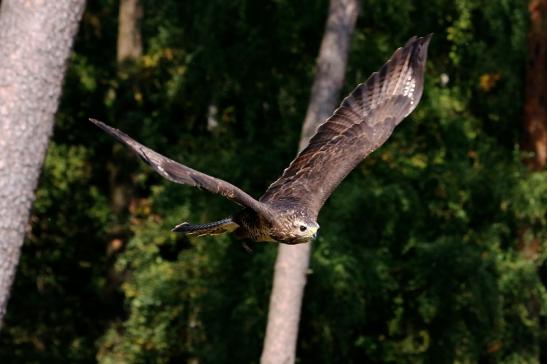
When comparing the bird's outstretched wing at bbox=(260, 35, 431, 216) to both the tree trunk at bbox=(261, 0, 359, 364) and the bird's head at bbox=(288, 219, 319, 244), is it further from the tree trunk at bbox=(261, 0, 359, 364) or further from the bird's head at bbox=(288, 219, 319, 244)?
the tree trunk at bbox=(261, 0, 359, 364)

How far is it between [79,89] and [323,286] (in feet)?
16.3

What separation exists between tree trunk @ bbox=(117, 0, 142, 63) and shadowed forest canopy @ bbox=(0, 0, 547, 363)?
0.41 metres

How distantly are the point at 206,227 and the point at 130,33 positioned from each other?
9.44 m

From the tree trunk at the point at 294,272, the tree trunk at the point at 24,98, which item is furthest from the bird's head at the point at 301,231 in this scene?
the tree trunk at the point at 294,272

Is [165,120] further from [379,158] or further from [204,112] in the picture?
[379,158]

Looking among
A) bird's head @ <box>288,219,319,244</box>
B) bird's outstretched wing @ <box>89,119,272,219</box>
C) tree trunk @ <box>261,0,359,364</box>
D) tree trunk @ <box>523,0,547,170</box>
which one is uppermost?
tree trunk @ <box>523,0,547,170</box>

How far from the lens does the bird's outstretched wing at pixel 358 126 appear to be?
7.80 metres

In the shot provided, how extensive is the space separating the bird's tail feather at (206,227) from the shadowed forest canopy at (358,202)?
18.0ft

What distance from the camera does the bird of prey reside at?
6941mm

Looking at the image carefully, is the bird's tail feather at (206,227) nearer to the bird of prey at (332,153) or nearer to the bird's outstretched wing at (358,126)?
the bird of prey at (332,153)

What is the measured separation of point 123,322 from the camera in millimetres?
15680

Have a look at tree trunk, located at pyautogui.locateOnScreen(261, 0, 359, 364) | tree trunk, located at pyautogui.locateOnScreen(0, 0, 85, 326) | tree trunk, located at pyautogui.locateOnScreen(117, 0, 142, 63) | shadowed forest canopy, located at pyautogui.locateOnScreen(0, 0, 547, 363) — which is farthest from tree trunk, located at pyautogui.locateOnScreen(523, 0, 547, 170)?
tree trunk, located at pyautogui.locateOnScreen(0, 0, 85, 326)

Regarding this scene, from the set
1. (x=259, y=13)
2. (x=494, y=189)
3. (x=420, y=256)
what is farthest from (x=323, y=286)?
(x=259, y=13)

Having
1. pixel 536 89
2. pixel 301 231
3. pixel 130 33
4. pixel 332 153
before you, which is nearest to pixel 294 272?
pixel 332 153
